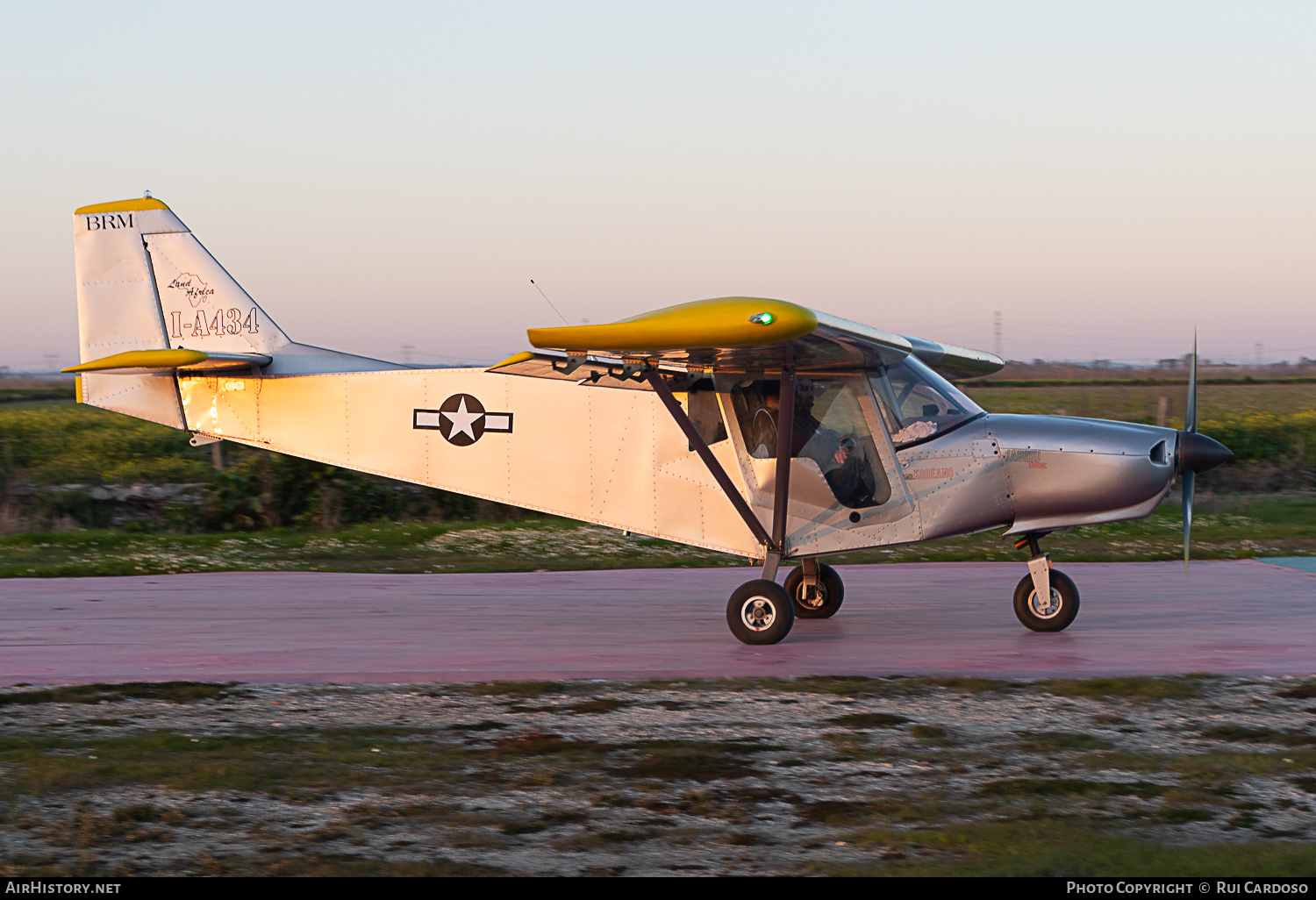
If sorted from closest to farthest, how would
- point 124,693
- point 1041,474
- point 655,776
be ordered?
point 655,776, point 124,693, point 1041,474

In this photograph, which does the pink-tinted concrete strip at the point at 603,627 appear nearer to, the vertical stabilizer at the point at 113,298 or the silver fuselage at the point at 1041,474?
the silver fuselage at the point at 1041,474

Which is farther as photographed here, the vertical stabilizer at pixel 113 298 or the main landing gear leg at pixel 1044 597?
the vertical stabilizer at pixel 113 298

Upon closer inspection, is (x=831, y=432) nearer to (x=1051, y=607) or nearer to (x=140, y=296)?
(x=1051, y=607)

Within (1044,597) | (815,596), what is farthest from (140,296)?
(1044,597)

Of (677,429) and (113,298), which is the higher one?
(113,298)

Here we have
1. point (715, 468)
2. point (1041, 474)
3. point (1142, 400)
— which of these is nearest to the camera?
point (1041, 474)

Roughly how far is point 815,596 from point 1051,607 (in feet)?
6.47

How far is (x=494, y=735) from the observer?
243 inches

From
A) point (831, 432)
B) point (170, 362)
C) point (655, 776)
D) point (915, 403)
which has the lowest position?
point (655, 776)

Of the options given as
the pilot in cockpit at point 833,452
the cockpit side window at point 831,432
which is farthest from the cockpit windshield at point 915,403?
the pilot in cockpit at point 833,452

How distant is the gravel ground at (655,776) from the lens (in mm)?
4371

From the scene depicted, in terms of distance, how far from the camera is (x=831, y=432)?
9.13 meters

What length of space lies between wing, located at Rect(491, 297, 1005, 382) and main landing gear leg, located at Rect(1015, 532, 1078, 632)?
1.94m

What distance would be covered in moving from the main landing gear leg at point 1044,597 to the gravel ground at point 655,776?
1.90 metres
